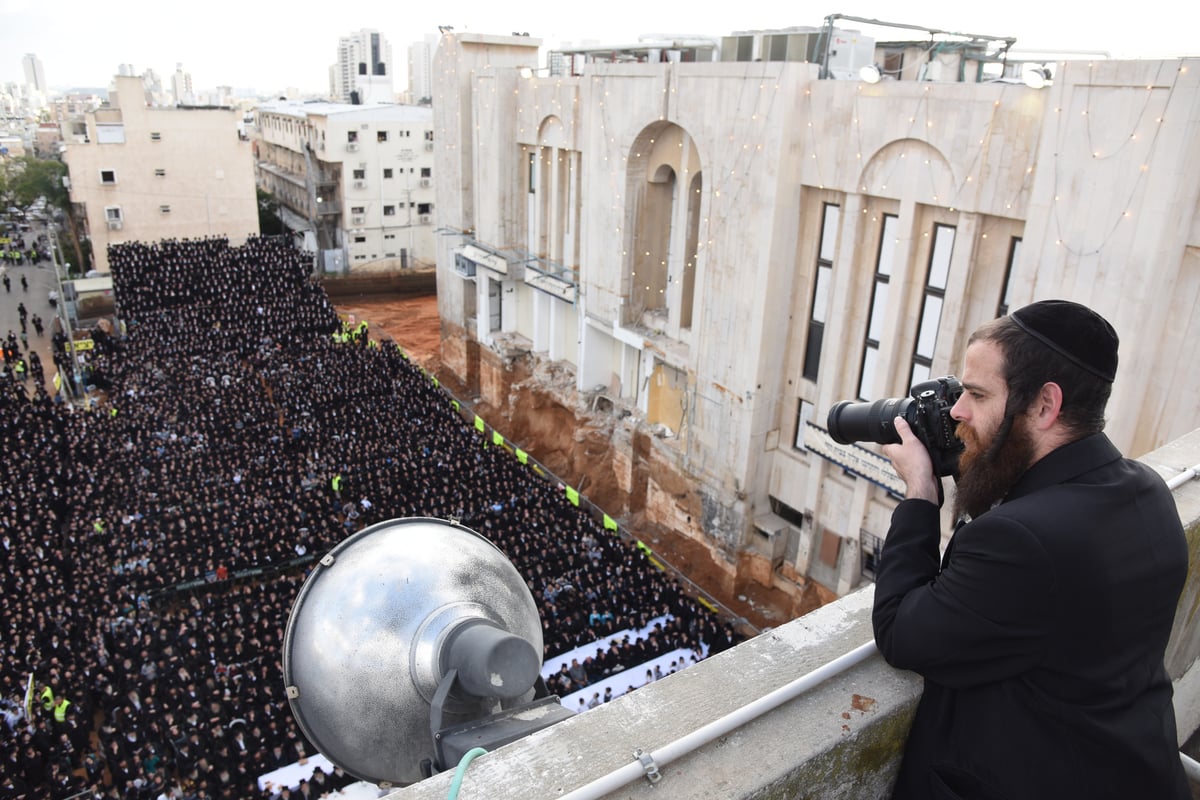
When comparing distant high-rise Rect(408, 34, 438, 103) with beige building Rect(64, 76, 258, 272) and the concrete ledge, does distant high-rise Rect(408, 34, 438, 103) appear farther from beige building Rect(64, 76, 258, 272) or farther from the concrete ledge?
the concrete ledge

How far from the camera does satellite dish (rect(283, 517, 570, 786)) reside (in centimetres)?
270

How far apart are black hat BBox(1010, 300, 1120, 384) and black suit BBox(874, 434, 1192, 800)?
0.21 m

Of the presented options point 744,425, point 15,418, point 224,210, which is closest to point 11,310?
point 224,210

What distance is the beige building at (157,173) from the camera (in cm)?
3556

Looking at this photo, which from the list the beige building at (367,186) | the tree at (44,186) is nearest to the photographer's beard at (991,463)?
the beige building at (367,186)

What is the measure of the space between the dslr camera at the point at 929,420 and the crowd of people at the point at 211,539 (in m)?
11.4

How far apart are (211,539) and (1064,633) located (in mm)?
17927

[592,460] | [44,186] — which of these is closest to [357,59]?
[44,186]

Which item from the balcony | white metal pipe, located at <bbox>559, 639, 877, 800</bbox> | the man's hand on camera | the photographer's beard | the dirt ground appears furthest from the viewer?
the dirt ground

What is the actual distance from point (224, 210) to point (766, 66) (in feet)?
101

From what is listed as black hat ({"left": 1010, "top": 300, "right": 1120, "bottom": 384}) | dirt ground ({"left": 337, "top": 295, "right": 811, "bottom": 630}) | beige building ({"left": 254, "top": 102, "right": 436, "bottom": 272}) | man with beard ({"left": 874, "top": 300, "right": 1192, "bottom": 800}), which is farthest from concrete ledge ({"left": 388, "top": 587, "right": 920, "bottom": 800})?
beige building ({"left": 254, "top": 102, "right": 436, "bottom": 272})

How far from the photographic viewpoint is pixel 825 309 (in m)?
17.1

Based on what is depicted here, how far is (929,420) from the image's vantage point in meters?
2.64

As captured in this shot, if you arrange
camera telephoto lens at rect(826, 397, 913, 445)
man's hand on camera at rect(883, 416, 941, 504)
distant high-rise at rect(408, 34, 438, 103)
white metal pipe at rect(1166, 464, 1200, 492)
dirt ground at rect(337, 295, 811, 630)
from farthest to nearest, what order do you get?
distant high-rise at rect(408, 34, 438, 103) → dirt ground at rect(337, 295, 811, 630) → white metal pipe at rect(1166, 464, 1200, 492) → camera telephoto lens at rect(826, 397, 913, 445) → man's hand on camera at rect(883, 416, 941, 504)
